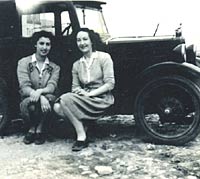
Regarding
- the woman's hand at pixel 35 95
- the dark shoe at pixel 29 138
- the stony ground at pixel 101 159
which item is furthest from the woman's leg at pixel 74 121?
the dark shoe at pixel 29 138

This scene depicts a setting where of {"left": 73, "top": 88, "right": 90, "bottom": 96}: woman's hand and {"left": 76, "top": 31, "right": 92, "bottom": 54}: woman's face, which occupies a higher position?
{"left": 76, "top": 31, "right": 92, "bottom": 54}: woman's face

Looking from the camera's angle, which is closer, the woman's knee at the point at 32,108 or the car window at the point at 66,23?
the woman's knee at the point at 32,108

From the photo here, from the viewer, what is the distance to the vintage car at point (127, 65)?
15.9 feet

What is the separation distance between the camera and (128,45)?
516 centimetres

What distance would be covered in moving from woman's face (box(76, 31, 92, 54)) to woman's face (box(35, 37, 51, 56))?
441mm

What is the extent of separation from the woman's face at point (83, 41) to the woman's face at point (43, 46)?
1.45ft

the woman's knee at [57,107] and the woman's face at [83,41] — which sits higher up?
the woman's face at [83,41]

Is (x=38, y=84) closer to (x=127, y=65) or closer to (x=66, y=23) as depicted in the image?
(x=66, y=23)

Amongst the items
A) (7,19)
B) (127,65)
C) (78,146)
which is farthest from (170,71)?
(7,19)

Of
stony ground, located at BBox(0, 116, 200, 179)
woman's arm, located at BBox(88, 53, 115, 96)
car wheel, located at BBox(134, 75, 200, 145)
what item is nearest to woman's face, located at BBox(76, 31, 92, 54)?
woman's arm, located at BBox(88, 53, 115, 96)

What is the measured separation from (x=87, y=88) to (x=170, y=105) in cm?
110

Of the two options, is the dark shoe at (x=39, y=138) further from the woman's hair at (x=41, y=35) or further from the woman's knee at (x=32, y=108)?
the woman's hair at (x=41, y=35)

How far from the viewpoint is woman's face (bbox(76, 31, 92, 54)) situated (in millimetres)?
4793

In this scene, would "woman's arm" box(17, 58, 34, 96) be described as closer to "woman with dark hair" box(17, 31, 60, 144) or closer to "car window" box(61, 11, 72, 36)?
"woman with dark hair" box(17, 31, 60, 144)
